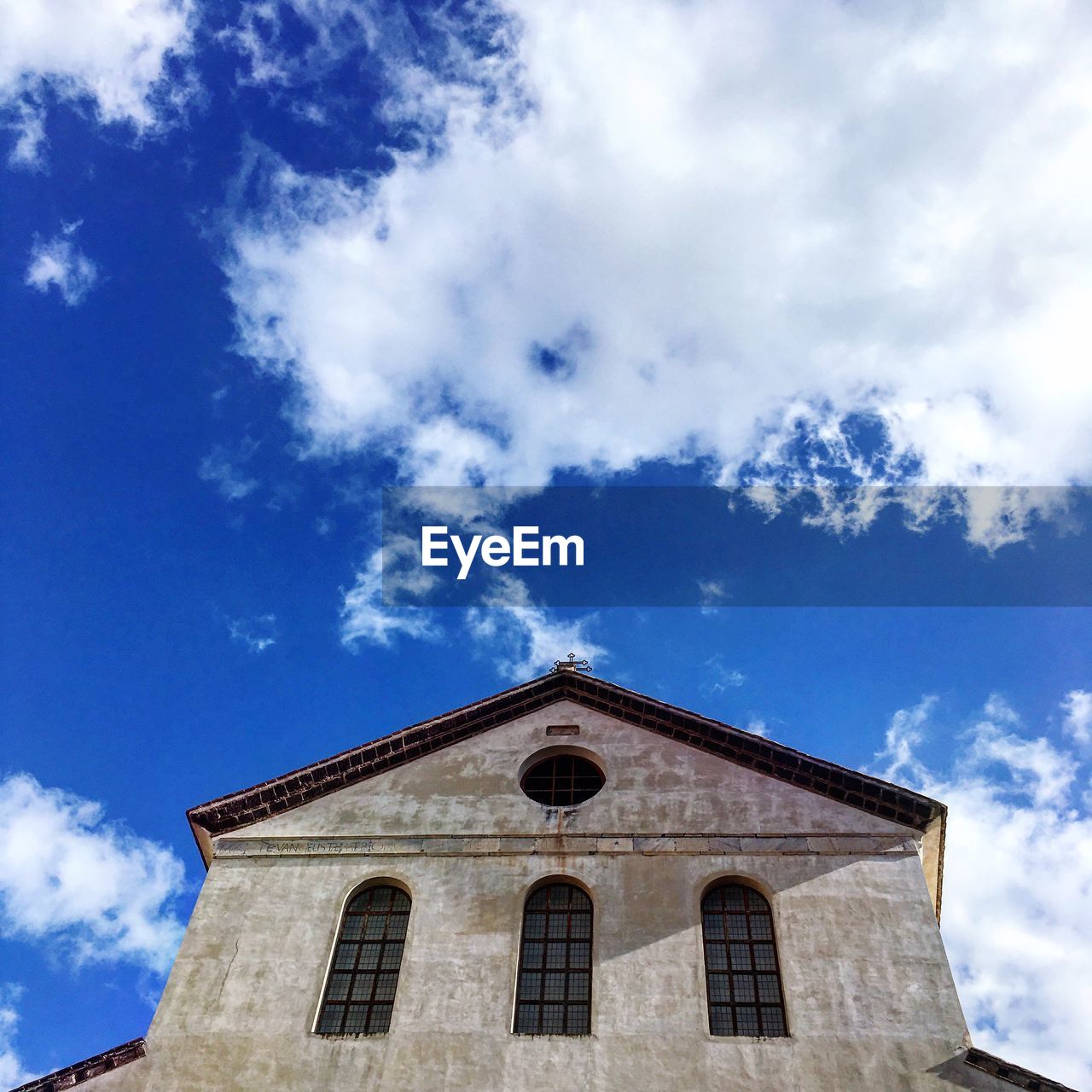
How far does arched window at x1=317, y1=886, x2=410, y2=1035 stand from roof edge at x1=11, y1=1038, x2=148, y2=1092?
3291 mm

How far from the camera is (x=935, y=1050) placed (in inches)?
682

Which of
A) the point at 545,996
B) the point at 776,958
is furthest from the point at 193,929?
the point at 776,958

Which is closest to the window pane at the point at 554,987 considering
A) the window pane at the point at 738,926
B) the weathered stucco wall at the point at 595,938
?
the weathered stucco wall at the point at 595,938

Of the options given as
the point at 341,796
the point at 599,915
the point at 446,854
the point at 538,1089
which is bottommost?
the point at 538,1089

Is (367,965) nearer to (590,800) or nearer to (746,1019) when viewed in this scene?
(590,800)

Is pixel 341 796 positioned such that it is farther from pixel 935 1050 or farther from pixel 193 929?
pixel 935 1050

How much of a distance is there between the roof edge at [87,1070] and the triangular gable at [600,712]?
15.0ft

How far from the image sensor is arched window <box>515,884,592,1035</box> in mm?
18469

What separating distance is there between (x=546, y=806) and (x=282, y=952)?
585 centimetres

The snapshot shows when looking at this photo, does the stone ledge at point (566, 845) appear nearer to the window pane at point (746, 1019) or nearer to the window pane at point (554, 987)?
the window pane at point (554, 987)

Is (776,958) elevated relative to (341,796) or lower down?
lower down

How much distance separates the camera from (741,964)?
19.0 meters

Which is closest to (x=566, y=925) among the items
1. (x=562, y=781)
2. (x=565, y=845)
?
(x=565, y=845)

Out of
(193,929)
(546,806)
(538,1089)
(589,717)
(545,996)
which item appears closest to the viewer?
(538,1089)
